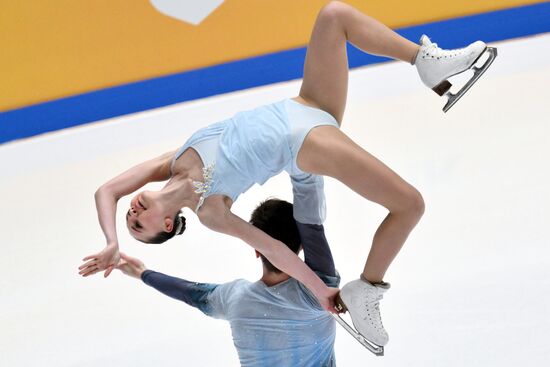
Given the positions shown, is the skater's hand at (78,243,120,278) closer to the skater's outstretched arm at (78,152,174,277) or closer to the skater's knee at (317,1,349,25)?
the skater's outstretched arm at (78,152,174,277)

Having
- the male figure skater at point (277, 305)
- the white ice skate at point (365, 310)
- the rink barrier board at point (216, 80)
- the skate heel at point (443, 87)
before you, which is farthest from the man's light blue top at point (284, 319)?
the rink barrier board at point (216, 80)

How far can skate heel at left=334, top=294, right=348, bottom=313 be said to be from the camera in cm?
232

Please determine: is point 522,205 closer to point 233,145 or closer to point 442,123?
point 442,123

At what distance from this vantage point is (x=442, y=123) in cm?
401

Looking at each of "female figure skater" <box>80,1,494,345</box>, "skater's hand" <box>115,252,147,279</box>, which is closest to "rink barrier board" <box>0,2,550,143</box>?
"skater's hand" <box>115,252,147,279</box>

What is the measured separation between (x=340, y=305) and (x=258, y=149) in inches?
19.2

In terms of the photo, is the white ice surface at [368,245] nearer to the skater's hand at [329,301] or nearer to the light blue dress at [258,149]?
the skater's hand at [329,301]

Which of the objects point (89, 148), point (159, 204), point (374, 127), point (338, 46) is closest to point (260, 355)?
point (159, 204)

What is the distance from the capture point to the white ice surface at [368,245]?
2686 millimetres

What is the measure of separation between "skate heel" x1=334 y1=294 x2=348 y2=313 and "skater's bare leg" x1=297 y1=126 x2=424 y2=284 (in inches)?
3.9

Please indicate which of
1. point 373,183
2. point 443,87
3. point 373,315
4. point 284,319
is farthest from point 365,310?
point 443,87

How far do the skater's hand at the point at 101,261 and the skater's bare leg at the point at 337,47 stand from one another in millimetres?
734

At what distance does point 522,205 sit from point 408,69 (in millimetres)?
1815

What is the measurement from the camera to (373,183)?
88.2 inches
